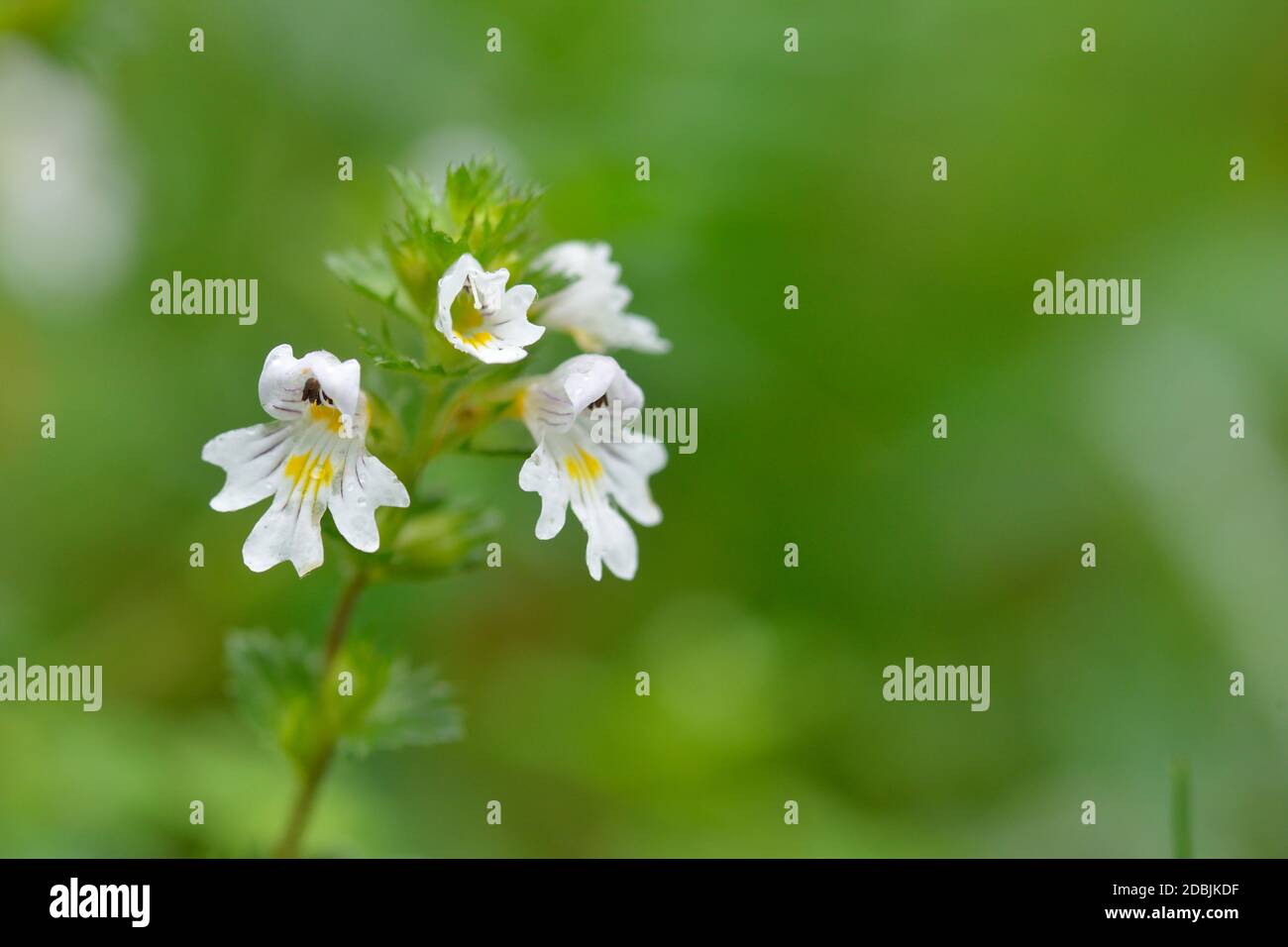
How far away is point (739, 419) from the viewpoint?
5.83 metres

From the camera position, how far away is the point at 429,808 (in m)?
4.95

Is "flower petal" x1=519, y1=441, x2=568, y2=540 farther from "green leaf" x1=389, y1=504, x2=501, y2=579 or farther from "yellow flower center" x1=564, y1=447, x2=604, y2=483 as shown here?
"green leaf" x1=389, y1=504, x2=501, y2=579

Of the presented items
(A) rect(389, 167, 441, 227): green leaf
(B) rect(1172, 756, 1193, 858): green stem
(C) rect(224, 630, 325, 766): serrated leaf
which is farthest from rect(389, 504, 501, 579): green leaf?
(B) rect(1172, 756, 1193, 858): green stem

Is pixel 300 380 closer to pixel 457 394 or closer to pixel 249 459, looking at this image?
pixel 249 459

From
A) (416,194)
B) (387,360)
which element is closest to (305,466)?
(387,360)

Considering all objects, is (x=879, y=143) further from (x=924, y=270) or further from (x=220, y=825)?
(x=220, y=825)

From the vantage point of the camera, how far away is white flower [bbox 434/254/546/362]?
2.71 metres

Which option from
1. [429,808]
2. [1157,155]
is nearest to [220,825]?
[429,808]

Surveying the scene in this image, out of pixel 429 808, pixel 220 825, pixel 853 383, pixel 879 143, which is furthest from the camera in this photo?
pixel 879 143

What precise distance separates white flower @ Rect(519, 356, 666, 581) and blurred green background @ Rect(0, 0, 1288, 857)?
1817 mm

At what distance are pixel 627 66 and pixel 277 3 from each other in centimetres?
163

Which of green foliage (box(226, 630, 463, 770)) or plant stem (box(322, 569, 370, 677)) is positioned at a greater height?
plant stem (box(322, 569, 370, 677))

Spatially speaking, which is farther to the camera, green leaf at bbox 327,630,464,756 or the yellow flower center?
green leaf at bbox 327,630,464,756

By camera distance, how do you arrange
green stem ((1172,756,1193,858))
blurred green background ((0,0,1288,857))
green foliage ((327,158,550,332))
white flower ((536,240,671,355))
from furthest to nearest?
1. blurred green background ((0,0,1288,857))
2. white flower ((536,240,671,355))
3. green stem ((1172,756,1193,858))
4. green foliage ((327,158,550,332))
